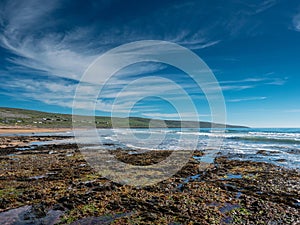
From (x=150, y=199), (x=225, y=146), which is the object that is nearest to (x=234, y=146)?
(x=225, y=146)

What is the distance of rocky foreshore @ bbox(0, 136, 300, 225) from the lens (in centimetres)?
759

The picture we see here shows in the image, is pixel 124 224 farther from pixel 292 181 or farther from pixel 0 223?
pixel 292 181

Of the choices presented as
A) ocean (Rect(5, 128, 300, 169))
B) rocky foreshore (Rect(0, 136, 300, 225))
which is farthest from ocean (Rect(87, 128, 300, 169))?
rocky foreshore (Rect(0, 136, 300, 225))

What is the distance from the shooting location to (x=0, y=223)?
7039 millimetres

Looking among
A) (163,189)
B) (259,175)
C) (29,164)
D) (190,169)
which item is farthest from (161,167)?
(29,164)

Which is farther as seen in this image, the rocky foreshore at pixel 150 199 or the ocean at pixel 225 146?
the ocean at pixel 225 146

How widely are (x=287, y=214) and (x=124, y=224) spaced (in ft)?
20.3

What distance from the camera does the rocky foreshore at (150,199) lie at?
759cm

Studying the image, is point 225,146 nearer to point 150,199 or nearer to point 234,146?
point 234,146

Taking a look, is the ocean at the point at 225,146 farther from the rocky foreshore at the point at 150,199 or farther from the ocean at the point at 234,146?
the rocky foreshore at the point at 150,199

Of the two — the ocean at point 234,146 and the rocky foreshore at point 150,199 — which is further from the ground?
the ocean at point 234,146

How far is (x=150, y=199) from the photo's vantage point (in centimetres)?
946

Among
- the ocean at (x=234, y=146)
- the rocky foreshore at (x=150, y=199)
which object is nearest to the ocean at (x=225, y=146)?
the ocean at (x=234, y=146)

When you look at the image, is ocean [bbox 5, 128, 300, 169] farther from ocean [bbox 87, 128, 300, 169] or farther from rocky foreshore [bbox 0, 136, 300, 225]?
rocky foreshore [bbox 0, 136, 300, 225]
